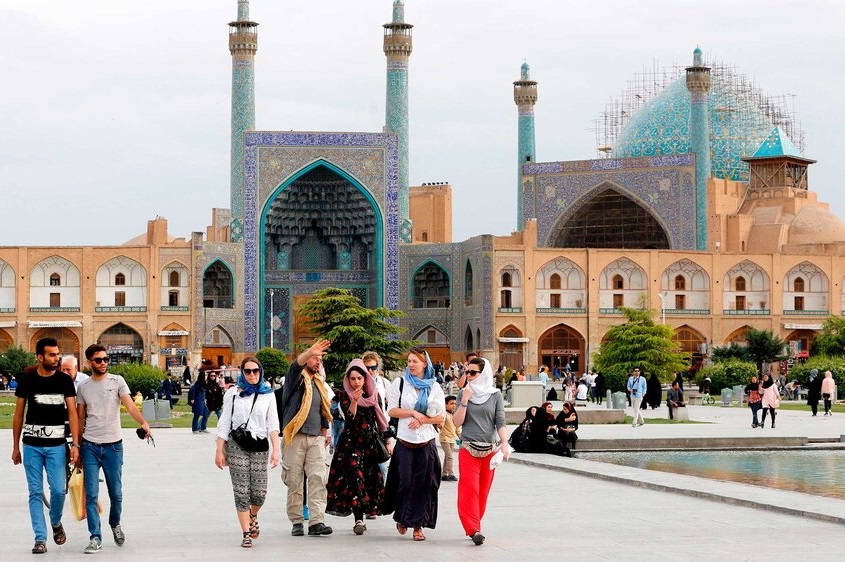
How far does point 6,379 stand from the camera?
109ft

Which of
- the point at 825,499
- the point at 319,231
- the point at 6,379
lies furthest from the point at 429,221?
the point at 825,499

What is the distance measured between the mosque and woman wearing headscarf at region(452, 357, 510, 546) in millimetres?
32185

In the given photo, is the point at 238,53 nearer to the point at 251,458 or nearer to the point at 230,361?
the point at 230,361

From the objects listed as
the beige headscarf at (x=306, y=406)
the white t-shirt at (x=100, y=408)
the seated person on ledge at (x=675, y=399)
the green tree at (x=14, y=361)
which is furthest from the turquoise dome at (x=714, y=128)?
the white t-shirt at (x=100, y=408)

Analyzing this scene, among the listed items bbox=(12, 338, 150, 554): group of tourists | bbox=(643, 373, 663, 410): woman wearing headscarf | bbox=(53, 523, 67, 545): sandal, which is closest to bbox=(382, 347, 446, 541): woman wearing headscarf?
bbox=(12, 338, 150, 554): group of tourists

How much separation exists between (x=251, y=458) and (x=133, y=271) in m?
33.6

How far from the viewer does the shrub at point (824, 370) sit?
91.4ft

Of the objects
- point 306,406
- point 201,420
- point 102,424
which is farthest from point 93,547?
point 201,420

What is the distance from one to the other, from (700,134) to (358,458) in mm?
37559

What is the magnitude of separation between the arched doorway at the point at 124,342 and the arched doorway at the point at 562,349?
10.6 meters

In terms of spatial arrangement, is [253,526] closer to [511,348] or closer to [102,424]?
[102,424]

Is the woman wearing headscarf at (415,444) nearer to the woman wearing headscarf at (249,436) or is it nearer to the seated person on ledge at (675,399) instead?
the woman wearing headscarf at (249,436)

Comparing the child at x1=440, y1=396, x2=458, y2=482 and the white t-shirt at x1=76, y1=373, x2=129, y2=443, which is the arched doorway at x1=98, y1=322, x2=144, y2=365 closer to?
the child at x1=440, y1=396, x2=458, y2=482

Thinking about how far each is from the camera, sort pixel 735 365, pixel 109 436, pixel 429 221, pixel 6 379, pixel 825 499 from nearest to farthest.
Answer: pixel 109 436
pixel 825 499
pixel 735 365
pixel 6 379
pixel 429 221
